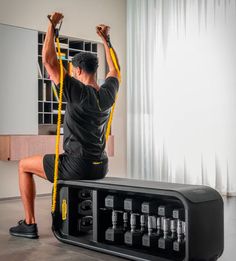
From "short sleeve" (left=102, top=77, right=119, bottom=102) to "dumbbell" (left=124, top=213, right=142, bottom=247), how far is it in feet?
2.68

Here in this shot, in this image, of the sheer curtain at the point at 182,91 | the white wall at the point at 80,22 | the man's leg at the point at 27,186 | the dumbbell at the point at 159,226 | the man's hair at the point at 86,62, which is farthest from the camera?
the sheer curtain at the point at 182,91

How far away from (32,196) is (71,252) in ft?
1.91

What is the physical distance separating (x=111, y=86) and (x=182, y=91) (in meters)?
3.29

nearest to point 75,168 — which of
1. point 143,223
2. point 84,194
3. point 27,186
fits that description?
point 84,194

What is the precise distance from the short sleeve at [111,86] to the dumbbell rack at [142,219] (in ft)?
1.95

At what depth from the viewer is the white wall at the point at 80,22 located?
5.36 meters

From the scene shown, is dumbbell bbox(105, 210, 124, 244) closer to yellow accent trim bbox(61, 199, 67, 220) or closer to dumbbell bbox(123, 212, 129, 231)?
dumbbell bbox(123, 212, 129, 231)

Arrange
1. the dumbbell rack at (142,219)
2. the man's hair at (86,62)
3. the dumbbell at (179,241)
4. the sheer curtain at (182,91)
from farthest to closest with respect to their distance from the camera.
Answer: the sheer curtain at (182,91), the man's hair at (86,62), the dumbbell at (179,241), the dumbbell rack at (142,219)

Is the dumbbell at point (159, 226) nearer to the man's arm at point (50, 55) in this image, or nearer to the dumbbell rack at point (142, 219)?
the dumbbell rack at point (142, 219)

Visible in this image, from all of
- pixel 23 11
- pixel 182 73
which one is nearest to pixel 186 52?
pixel 182 73

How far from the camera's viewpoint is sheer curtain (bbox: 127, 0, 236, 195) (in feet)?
18.2

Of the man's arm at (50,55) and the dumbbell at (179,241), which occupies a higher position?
the man's arm at (50,55)

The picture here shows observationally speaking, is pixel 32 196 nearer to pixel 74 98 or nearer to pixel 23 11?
pixel 74 98

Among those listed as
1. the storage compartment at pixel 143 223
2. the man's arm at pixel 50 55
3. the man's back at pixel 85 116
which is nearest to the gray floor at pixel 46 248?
the storage compartment at pixel 143 223
